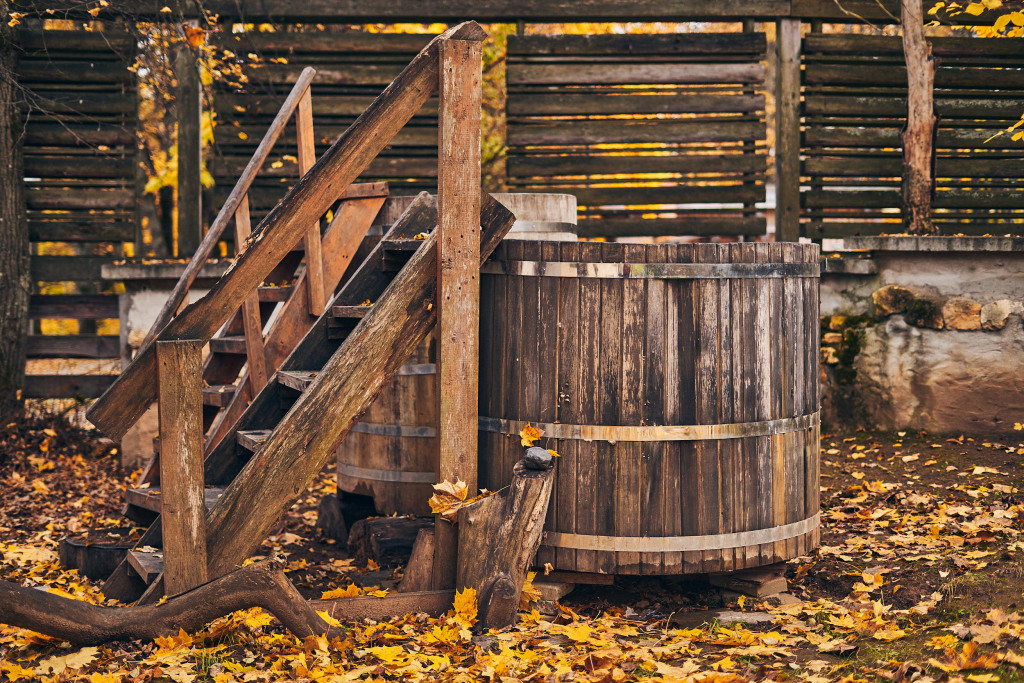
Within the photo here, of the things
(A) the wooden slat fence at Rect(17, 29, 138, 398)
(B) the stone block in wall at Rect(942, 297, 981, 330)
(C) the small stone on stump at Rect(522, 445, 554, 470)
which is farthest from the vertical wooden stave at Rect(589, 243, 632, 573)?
(A) the wooden slat fence at Rect(17, 29, 138, 398)

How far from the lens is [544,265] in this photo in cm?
397

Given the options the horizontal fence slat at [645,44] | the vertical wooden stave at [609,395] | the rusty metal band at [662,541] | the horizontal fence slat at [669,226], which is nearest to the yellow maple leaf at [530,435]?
the vertical wooden stave at [609,395]

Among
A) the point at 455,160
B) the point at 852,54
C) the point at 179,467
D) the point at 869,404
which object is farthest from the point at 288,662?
the point at 852,54

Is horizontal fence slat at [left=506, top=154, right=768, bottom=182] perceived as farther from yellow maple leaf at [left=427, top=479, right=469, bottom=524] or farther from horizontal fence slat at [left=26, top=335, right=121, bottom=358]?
yellow maple leaf at [left=427, top=479, right=469, bottom=524]

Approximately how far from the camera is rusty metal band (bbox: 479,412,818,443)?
3.93m

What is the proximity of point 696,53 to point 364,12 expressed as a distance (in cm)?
269

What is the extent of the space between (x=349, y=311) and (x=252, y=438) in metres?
0.74

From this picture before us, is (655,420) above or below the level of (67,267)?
below

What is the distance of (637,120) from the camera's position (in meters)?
7.58

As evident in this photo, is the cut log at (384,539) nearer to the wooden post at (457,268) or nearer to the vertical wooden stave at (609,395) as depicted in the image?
the wooden post at (457,268)

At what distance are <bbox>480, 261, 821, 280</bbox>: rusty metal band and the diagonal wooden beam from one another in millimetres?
253

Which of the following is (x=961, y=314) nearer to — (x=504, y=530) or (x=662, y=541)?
(x=662, y=541)

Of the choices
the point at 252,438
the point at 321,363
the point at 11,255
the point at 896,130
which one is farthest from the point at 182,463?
the point at 896,130

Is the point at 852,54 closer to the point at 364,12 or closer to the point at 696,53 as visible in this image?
the point at 696,53
